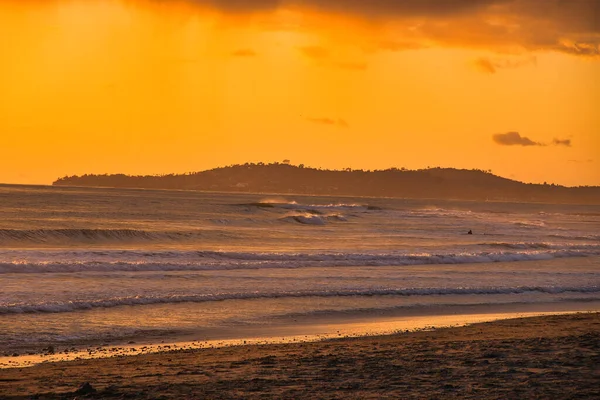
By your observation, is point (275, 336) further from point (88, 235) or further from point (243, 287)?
point (88, 235)

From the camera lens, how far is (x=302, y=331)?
1825 cm

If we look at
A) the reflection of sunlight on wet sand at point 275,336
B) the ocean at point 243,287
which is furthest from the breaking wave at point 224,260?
the reflection of sunlight on wet sand at point 275,336

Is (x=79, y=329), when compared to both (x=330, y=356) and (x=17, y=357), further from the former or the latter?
(x=330, y=356)

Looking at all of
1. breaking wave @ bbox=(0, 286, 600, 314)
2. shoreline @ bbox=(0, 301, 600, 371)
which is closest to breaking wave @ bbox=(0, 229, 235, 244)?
breaking wave @ bbox=(0, 286, 600, 314)

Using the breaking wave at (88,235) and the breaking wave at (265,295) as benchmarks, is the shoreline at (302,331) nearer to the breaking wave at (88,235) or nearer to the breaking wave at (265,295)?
the breaking wave at (265,295)

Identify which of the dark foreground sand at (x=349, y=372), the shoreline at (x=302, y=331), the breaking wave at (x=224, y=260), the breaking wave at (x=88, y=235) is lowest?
the shoreline at (x=302, y=331)

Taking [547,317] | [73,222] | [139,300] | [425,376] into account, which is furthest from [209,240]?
[425,376]

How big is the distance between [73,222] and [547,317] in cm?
5228

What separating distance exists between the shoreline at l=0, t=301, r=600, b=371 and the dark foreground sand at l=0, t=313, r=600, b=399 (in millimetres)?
891

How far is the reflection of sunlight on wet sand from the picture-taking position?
1470 cm

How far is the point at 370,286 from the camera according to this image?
27.4 metres

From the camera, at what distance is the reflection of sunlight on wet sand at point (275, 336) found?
14702mm

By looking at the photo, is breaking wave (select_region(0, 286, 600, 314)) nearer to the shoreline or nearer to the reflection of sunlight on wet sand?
the shoreline

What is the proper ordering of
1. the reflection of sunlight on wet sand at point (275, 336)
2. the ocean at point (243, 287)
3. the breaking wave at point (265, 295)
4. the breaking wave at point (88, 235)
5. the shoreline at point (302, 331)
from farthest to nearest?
Answer: the breaking wave at point (88, 235)
the breaking wave at point (265, 295)
the ocean at point (243, 287)
the shoreline at point (302, 331)
the reflection of sunlight on wet sand at point (275, 336)
